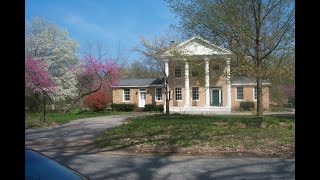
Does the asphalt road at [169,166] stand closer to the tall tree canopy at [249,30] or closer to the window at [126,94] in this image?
the tall tree canopy at [249,30]

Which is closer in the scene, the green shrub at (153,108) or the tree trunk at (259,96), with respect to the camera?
the tree trunk at (259,96)

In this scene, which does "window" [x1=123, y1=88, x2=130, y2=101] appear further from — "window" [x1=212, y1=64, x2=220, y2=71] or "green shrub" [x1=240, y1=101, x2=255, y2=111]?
"window" [x1=212, y1=64, x2=220, y2=71]

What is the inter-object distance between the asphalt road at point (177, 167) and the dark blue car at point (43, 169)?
3872 mm

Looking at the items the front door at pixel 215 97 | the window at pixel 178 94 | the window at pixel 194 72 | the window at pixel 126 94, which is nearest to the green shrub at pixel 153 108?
the window at pixel 178 94

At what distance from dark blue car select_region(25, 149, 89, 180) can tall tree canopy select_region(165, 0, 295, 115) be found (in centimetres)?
1341

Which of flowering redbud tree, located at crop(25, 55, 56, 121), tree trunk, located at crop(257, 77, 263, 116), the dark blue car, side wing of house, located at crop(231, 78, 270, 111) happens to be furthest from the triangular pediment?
side wing of house, located at crop(231, 78, 270, 111)

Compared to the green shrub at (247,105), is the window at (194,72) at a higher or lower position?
higher

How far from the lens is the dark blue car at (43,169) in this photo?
288cm

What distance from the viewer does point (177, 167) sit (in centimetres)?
791

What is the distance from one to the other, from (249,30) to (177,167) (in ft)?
31.9

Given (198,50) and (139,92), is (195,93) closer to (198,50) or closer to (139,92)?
(139,92)

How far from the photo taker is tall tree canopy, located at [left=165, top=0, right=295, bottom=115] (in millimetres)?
15461
